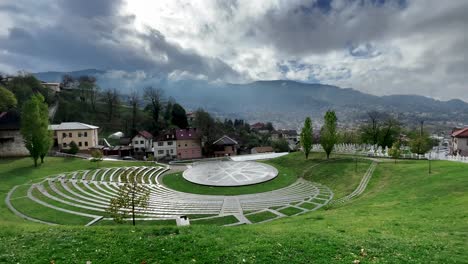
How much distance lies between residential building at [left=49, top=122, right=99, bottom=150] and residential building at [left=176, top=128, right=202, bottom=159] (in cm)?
2380

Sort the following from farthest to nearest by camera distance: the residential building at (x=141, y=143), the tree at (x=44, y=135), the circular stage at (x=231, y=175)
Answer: the residential building at (x=141, y=143) < the tree at (x=44, y=135) < the circular stage at (x=231, y=175)

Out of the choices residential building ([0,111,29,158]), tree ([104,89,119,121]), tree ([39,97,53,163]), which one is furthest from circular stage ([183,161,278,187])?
tree ([104,89,119,121])

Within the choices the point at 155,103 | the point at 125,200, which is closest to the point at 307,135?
the point at 125,200

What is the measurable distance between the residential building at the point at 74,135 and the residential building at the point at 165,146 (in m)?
17.6

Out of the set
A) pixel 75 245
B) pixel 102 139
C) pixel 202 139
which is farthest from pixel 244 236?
pixel 102 139

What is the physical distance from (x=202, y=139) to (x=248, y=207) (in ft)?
155

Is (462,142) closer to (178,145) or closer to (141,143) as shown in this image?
(178,145)

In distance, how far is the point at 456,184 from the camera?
2192 centimetres

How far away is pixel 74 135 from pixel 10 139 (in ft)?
56.4

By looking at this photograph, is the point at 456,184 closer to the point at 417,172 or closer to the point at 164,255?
the point at 417,172

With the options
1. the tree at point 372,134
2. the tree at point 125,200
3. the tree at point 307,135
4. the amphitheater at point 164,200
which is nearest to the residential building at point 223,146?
the tree at point 307,135

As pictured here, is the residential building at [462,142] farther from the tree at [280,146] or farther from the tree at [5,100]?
the tree at [5,100]

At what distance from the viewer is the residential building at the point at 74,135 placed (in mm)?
63250

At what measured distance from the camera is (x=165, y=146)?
222ft
